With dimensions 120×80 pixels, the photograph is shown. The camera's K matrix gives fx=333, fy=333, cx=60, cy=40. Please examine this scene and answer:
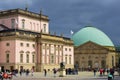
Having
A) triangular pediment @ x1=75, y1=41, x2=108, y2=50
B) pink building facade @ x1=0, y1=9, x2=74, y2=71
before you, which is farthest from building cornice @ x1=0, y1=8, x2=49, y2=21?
triangular pediment @ x1=75, y1=41, x2=108, y2=50

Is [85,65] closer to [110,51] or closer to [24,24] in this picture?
[110,51]

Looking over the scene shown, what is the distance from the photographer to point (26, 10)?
94.5 metres

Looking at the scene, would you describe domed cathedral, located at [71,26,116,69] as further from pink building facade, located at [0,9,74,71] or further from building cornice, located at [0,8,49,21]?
building cornice, located at [0,8,49,21]

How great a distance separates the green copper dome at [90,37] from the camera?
138 metres

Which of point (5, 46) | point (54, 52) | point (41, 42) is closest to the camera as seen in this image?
point (5, 46)

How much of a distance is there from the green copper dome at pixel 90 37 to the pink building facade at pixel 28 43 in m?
34.3

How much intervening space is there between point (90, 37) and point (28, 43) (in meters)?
54.4

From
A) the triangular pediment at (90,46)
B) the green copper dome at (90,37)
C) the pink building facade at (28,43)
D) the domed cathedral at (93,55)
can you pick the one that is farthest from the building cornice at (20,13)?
the green copper dome at (90,37)

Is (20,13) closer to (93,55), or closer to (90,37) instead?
(93,55)

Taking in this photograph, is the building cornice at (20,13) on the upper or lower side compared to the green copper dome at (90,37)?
upper

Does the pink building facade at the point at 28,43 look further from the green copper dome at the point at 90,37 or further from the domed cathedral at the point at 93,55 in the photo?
the green copper dome at the point at 90,37

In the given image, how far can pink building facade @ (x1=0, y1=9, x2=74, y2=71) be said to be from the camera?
3361 inches

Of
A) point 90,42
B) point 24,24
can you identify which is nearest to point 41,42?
point 24,24

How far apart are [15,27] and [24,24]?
3.36m
